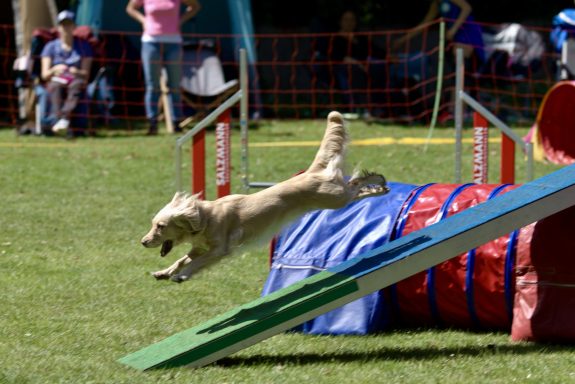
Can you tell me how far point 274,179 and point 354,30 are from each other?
17.1ft

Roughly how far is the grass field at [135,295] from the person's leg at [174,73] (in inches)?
60.4

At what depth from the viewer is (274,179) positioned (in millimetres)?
10828

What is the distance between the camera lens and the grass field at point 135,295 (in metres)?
4.84

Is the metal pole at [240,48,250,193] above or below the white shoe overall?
above

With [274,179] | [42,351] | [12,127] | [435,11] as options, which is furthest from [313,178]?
[435,11]

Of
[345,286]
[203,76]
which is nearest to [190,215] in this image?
→ [345,286]

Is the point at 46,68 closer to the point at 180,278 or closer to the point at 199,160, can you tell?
the point at 199,160

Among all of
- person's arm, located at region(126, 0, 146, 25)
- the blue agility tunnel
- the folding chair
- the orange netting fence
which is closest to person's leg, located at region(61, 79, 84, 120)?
the orange netting fence

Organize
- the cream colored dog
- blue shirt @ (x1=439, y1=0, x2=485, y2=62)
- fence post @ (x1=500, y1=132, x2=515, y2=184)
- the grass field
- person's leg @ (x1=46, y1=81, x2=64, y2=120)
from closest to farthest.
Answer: the grass field, the cream colored dog, fence post @ (x1=500, y1=132, x2=515, y2=184), person's leg @ (x1=46, y1=81, x2=64, y2=120), blue shirt @ (x1=439, y1=0, x2=485, y2=62)

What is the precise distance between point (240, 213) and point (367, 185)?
86 centimetres

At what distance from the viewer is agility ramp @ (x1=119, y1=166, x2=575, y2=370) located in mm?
4875

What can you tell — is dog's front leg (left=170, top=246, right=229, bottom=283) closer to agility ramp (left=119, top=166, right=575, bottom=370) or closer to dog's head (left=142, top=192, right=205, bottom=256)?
dog's head (left=142, top=192, right=205, bottom=256)

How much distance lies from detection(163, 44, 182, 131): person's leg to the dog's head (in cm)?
806

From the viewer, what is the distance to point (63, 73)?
13164 millimetres
